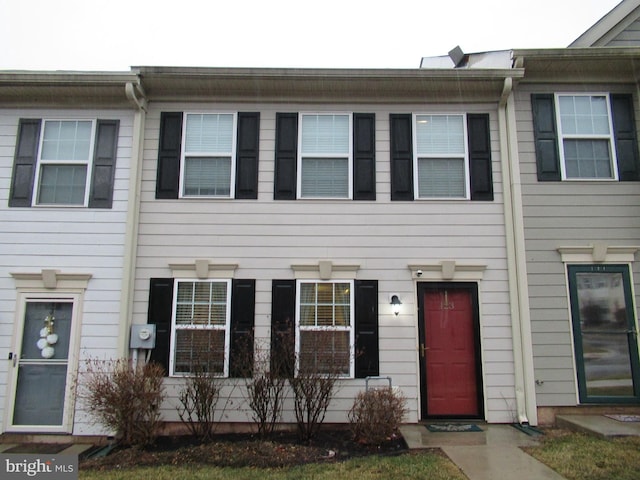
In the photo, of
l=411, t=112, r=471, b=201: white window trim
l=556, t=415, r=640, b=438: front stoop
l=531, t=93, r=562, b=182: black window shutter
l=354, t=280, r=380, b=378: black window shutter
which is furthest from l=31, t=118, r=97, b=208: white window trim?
l=556, t=415, r=640, b=438: front stoop

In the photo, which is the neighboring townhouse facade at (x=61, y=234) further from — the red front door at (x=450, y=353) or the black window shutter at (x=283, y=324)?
the red front door at (x=450, y=353)

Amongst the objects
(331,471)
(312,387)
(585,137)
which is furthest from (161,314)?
(585,137)

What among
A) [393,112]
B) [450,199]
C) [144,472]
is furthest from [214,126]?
[144,472]

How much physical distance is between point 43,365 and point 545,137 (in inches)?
311

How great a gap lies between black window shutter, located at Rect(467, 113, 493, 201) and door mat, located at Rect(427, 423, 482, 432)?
3.14 metres

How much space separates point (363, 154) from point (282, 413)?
3861mm

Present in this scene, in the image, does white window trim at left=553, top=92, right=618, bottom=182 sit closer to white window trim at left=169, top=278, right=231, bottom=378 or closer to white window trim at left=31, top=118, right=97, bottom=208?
white window trim at left=169, top=278, right=231, bottom=378

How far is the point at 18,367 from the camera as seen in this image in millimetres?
6062

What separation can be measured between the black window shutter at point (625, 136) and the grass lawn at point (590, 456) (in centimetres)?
372

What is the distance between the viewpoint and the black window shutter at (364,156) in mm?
6465

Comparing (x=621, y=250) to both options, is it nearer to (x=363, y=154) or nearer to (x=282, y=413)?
(x=363, y=154)

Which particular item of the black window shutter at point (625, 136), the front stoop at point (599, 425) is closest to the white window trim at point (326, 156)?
Answer: the black window shutter at point (625, 136)

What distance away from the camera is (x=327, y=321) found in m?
6.17

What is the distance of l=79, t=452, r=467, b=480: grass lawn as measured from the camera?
4.18 meters
